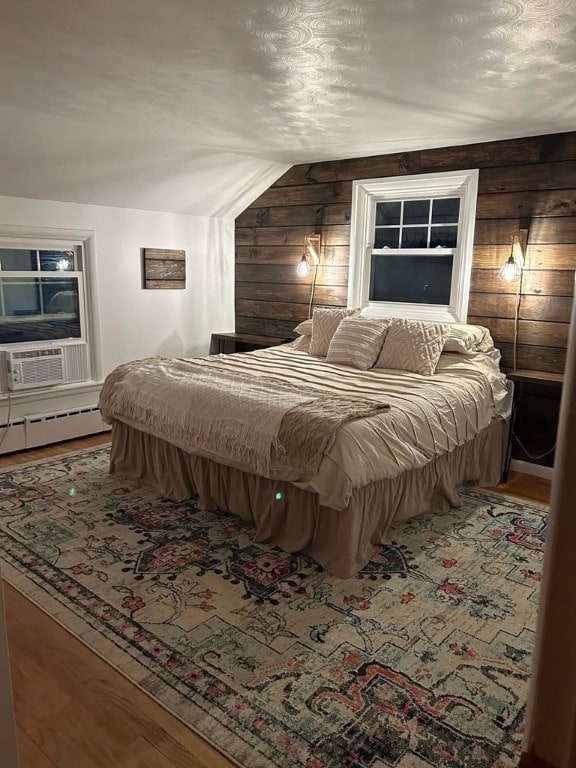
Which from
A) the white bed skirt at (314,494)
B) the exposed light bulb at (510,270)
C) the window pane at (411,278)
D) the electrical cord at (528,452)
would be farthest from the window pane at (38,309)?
the electrical cord at (528,452)

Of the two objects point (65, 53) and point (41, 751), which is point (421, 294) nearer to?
point (65, 53)

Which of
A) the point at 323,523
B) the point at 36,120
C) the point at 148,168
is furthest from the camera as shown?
the point at 148,168

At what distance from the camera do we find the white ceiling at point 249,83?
77.8 inches

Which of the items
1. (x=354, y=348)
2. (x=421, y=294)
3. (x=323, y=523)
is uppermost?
(x=421, y=294)

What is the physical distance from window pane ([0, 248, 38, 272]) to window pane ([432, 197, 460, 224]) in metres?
3.03

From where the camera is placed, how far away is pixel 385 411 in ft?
8.94

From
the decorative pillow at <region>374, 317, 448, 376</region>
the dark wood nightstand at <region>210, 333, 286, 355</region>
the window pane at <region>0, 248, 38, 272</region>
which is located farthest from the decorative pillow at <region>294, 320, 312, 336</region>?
the window pane at <region>0, 248, 38, 272</region>

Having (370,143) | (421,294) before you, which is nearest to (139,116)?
(370,143)

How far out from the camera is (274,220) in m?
5.09

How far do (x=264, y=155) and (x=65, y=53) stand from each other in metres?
2.27

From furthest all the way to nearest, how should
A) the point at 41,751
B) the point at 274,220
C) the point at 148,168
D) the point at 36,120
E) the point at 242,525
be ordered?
the point at 274,220, the point at 148,168, the point at 36,120, the point at 242,525, the point at 41,751

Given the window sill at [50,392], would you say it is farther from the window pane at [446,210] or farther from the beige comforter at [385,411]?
the window pane at [446,210]

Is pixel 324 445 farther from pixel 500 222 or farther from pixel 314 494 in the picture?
pixel 500 222

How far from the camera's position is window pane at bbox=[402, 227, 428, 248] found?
4.33 meters
